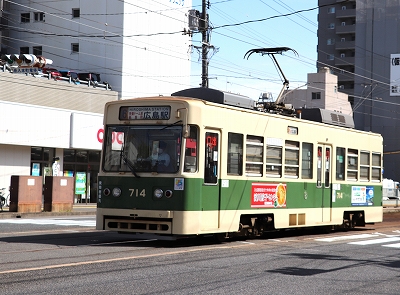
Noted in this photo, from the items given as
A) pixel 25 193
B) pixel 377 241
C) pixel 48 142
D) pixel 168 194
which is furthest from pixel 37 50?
pixel 168 194

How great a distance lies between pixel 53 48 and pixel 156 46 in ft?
23.9

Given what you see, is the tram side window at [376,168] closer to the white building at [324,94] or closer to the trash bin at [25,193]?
the trash bin at [25,193]

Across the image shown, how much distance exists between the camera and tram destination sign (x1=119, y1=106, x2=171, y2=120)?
1479 centimetres

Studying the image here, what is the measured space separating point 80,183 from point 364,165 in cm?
2412

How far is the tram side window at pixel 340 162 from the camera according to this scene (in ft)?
67.0

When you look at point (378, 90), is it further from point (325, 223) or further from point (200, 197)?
point (200, 197)

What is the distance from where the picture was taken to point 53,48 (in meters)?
53.2

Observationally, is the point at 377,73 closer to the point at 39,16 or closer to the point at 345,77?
the point at 345,77

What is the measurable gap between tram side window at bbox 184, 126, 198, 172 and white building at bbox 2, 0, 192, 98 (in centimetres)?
3493

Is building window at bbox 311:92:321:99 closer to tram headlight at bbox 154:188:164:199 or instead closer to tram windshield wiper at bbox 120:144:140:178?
tram windshield wiper at bbox 120:144:140:178

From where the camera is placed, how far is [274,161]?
17328 millimetres

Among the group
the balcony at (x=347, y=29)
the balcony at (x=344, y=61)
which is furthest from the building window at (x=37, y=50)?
the balcony at (x=347, y=29)

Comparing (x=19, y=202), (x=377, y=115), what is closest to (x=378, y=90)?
(x=377, y=115)

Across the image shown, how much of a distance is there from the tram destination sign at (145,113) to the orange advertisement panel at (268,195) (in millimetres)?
2891
